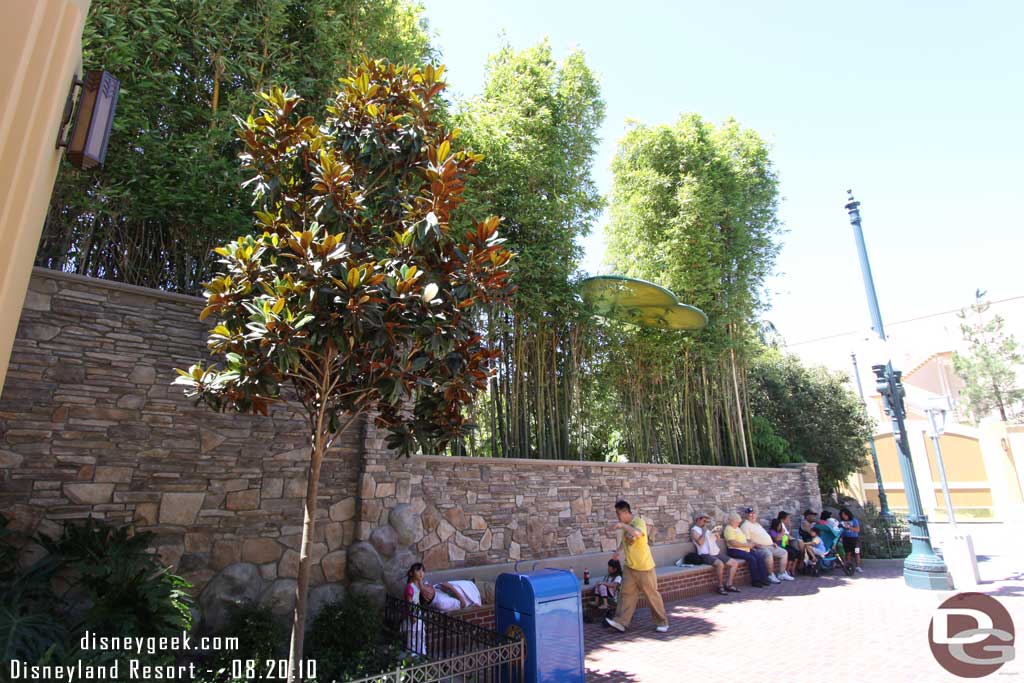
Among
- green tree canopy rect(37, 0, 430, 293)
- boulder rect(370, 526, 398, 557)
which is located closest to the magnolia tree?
green tree canopy rect(37, 0, 430, 293)

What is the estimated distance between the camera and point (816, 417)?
15.4 m

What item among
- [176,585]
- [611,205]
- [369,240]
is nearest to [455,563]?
[176,585]

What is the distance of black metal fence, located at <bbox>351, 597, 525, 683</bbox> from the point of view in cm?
381

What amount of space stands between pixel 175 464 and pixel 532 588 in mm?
3251

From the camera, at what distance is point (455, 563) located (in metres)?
6.58

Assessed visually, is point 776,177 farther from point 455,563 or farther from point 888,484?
point 888,484

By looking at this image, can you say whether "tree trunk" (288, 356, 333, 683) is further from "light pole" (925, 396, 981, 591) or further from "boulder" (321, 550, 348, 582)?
"light pole" (925, 396, 981, 591)

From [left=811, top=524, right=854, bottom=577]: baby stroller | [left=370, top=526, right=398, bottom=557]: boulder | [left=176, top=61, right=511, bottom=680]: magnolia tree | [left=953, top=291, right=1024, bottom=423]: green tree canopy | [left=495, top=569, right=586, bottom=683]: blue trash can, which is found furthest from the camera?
[left=953, top=291, right=1024, bottom=423]: green tree canopy

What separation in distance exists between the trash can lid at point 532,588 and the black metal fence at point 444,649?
1.05 feet

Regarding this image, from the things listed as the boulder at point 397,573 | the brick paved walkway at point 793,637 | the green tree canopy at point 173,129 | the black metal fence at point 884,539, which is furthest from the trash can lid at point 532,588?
the black metal fence at point 884,539

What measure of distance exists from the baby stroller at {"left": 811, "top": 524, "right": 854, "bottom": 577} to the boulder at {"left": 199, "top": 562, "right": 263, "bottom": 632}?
32.7 feet

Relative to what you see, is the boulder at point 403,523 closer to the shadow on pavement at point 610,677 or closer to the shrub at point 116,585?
the shrub at point 116,585

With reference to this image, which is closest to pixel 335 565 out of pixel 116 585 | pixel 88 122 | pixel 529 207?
pixel 116 585

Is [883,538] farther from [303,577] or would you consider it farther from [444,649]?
[303,577]
